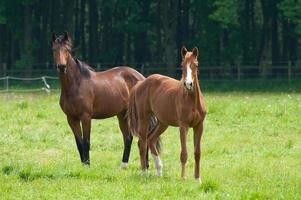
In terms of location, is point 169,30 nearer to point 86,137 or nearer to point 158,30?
point 158,30

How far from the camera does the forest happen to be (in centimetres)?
4316

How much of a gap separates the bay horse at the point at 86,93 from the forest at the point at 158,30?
26115 mm

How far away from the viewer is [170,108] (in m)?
11.3

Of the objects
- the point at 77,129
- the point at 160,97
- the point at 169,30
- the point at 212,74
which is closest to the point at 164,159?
the point at 77,129

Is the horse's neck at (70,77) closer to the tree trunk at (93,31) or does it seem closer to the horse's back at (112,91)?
the horse's back at (112,91)

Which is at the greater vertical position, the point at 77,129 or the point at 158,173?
the point at 77,129

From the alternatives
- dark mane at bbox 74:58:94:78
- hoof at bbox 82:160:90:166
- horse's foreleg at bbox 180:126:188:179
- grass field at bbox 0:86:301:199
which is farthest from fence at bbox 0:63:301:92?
horse's foreleg at bbox 180:126:188:179

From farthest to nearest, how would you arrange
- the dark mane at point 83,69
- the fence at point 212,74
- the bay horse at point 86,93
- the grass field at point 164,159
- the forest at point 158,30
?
the forest at point 158,30
the fence at point 212,74
the dark mane at point 83,69
the bay horse at point 86,93
the grass field at point 164,159

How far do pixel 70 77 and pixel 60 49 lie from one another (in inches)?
30.6

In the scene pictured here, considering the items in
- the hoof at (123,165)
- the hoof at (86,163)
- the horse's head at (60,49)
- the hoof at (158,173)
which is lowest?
the hoof at (123,165)

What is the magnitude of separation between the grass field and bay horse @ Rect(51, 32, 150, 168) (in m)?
0.53

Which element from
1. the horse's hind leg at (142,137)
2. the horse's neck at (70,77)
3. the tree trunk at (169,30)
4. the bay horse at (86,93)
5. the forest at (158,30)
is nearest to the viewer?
the horse's hind leg at (142,137)

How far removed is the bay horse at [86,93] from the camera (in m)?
12.6

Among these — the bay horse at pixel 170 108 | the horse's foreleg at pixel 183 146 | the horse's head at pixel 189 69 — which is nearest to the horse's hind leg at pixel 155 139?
the bay horse at pixel 170 108
